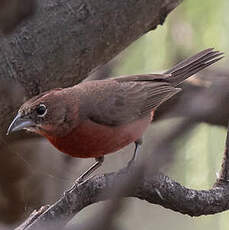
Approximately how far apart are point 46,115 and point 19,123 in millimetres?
219

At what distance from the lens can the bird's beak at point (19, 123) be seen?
2.63 metres

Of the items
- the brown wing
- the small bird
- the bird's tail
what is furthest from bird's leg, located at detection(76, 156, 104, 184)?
the bird's tail

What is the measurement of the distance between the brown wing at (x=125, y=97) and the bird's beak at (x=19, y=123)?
0.42m

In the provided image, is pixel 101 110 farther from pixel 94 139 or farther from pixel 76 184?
pixel 76 184

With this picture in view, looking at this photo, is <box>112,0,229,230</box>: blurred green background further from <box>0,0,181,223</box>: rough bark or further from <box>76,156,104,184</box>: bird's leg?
<box>76,156,104,184</box>: bird's leg

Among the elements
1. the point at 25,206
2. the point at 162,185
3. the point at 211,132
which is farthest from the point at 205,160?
the point at 25,206

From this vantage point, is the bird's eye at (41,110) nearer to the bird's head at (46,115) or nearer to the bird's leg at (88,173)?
the bird's head at (46,115)

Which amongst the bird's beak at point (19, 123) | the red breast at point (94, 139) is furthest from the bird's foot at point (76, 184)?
the bird's beak at point (19, 123)

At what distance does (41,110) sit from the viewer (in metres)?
2.80

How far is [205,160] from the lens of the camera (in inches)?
81.0

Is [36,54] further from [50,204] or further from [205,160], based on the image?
[205,160]

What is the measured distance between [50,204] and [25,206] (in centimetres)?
24

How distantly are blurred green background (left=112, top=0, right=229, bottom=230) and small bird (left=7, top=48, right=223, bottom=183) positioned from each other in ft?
0.52

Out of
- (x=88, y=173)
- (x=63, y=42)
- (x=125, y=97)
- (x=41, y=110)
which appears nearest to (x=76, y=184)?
(x=88, y=173)
